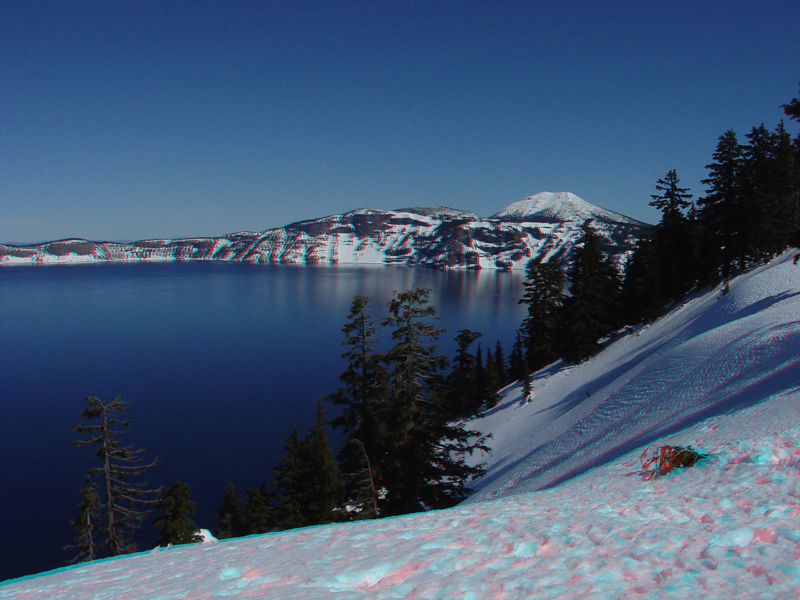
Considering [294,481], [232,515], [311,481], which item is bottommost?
[232,515]

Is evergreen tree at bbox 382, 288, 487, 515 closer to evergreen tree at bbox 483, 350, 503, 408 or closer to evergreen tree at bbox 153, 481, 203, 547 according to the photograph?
evergreen tree at bbox 153, 481, 203, 547

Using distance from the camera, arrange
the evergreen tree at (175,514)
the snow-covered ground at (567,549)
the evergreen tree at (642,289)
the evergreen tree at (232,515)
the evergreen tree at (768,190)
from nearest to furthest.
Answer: the snow-covered ground at (567,549)
the evergreen tree at (175,514)
the evergreen tree at (232,515)
the evergreen tree at (768,190)
the evergreen tree at (642,289)

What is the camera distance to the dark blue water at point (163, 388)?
93.8 feet

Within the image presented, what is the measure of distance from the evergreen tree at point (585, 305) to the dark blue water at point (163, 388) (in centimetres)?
2515

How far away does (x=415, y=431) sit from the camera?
14.1m

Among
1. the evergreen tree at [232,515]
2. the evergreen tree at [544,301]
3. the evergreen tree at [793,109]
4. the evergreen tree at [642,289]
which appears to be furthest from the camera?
the evergreen tree at [544,301]

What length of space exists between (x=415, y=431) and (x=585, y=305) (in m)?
25.2

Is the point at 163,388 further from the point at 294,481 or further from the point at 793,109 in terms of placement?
the point at 793,109

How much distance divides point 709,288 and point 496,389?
1990cm

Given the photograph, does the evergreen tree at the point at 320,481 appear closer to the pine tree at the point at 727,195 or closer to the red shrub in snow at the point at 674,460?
the red shrub in snow at the point at 674,460

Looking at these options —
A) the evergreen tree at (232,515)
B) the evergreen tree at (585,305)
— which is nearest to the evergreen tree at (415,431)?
the evergreen tree at (232,515)

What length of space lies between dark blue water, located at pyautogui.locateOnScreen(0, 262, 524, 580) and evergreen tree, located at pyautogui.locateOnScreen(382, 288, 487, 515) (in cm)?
1960

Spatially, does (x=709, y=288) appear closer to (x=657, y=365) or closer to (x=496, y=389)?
(x=496, y=389)

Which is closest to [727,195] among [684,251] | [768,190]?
[768,190]
